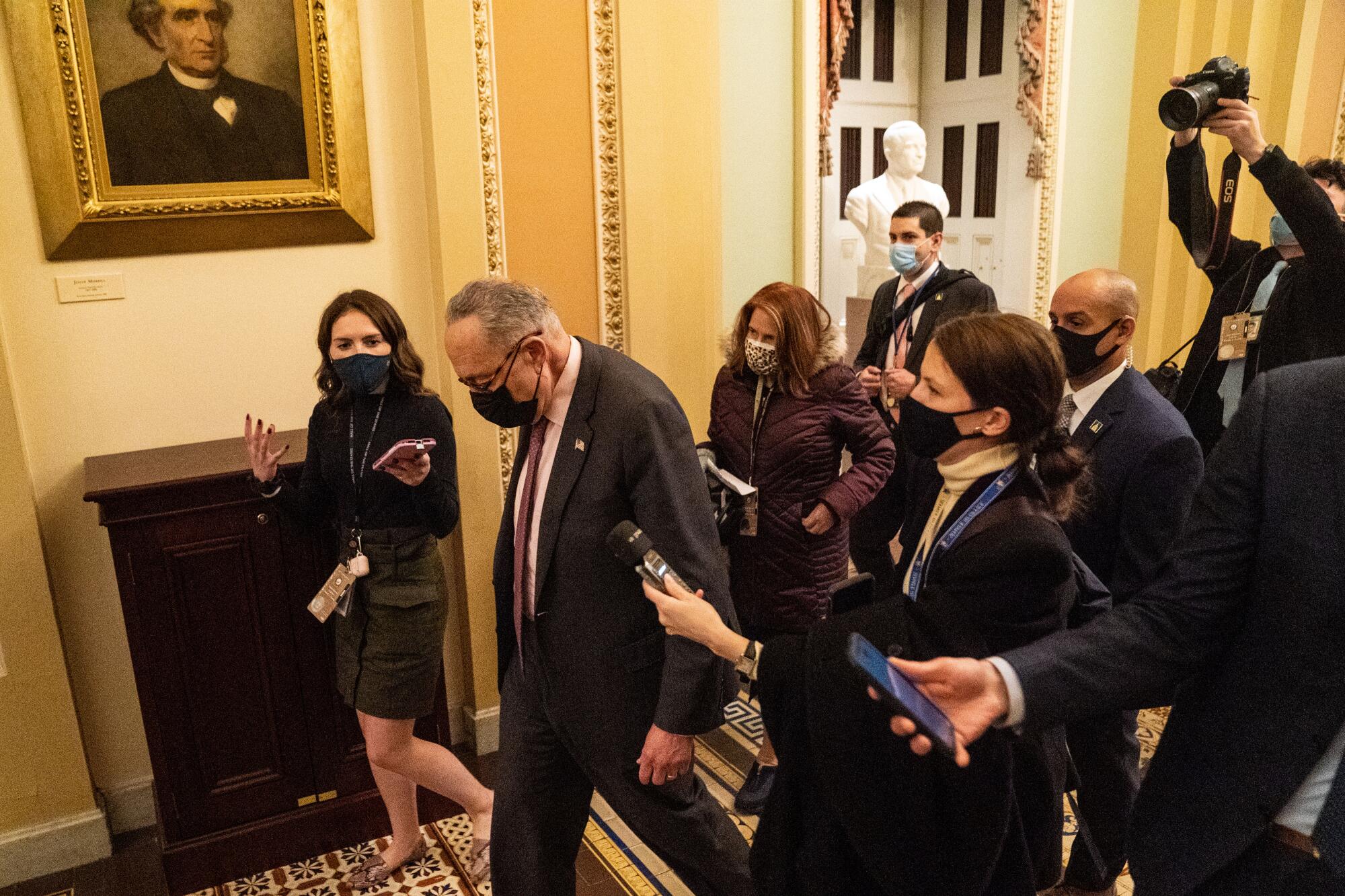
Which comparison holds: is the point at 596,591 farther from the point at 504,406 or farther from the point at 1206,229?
the point at 1206,229

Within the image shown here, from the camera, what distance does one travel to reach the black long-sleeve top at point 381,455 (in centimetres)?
312

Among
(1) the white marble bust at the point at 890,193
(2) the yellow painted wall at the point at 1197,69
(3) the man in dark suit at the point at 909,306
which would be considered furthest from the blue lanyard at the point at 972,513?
(2) the yellow painted wall at the point at 1197,69

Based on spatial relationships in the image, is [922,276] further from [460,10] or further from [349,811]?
[349,811]

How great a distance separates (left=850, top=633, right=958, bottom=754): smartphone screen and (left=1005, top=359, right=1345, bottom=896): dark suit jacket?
200 millimetres

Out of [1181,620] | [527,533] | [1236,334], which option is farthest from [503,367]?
[1236,334]

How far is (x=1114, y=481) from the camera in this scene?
2.77 m

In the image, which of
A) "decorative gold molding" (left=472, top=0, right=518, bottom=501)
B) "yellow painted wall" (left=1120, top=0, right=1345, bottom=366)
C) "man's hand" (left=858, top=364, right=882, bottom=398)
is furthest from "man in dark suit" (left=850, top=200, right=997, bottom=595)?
"yellow painted wall" (left=1120, top=0, right=1345, bottom=366)

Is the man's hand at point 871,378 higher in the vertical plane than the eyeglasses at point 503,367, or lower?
lower

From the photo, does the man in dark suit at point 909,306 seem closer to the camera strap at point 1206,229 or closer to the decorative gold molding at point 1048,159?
the camera strap at point 1206,229

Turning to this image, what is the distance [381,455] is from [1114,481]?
207 cm

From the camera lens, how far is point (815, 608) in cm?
366

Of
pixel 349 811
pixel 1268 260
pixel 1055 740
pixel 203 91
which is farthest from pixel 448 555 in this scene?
pixel 1268 260

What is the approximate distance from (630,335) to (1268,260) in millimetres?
2390

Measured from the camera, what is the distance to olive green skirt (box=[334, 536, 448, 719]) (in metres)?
3.20
